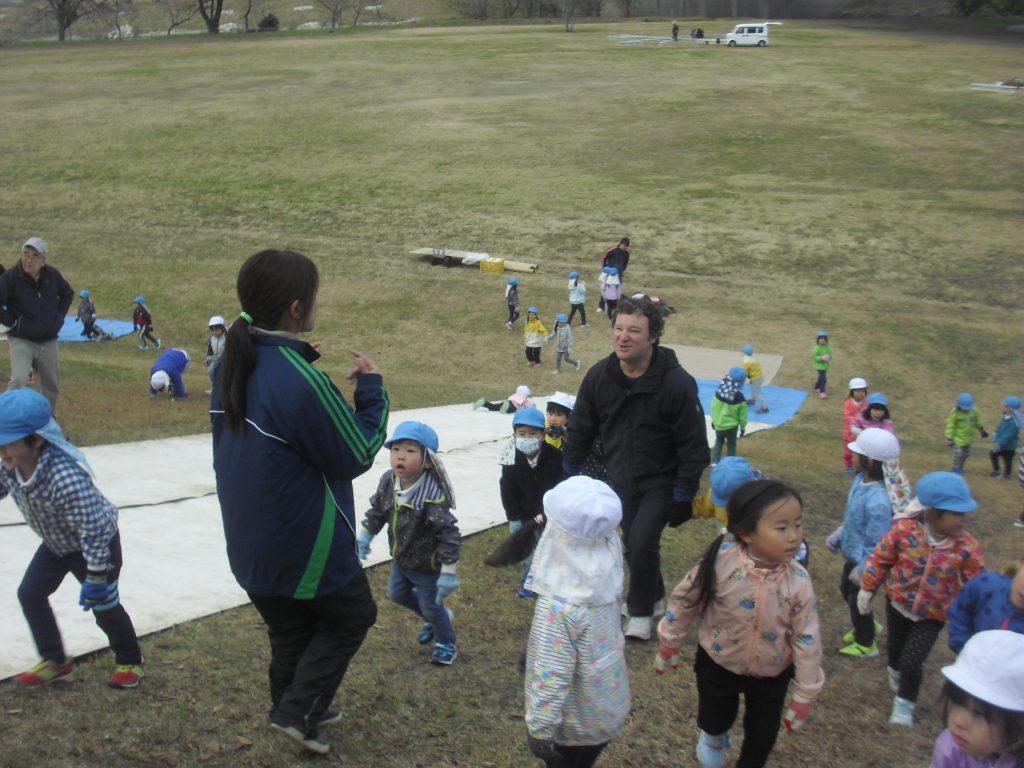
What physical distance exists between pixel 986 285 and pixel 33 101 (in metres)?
41.0

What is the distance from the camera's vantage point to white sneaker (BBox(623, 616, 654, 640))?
18.7 ft

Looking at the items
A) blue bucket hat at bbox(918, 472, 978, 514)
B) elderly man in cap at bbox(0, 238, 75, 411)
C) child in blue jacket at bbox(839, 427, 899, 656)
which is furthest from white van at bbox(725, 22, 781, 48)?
blue bucket hat at bbox(918, 472, 978, 514)

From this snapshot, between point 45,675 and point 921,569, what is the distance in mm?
4113

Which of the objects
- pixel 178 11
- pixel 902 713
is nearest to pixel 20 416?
pixel 902 713

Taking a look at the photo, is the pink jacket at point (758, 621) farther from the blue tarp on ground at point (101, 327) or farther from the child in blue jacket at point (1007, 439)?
the blue tarp on ground at point (101, 327)

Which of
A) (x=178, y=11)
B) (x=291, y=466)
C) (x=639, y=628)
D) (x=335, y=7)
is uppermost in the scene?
(x=178, y=11)

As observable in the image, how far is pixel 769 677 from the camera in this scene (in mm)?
4070

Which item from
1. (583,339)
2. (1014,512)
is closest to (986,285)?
(583,339)

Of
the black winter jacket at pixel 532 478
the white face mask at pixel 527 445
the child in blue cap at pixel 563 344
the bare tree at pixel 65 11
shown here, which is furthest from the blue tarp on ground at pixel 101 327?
the bare tree at pixel 65 11

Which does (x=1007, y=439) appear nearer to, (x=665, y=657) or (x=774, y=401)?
(x=774, y=401)

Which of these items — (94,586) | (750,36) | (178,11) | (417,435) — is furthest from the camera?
(178,11)

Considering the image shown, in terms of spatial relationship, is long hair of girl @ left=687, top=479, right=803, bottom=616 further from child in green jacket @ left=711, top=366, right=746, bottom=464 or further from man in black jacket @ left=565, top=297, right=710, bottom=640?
child in green jacket @ left=711, top=366, right=746, bottom=464

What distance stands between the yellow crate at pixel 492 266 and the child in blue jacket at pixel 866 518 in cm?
2043

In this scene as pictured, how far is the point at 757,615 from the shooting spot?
3953 mm
